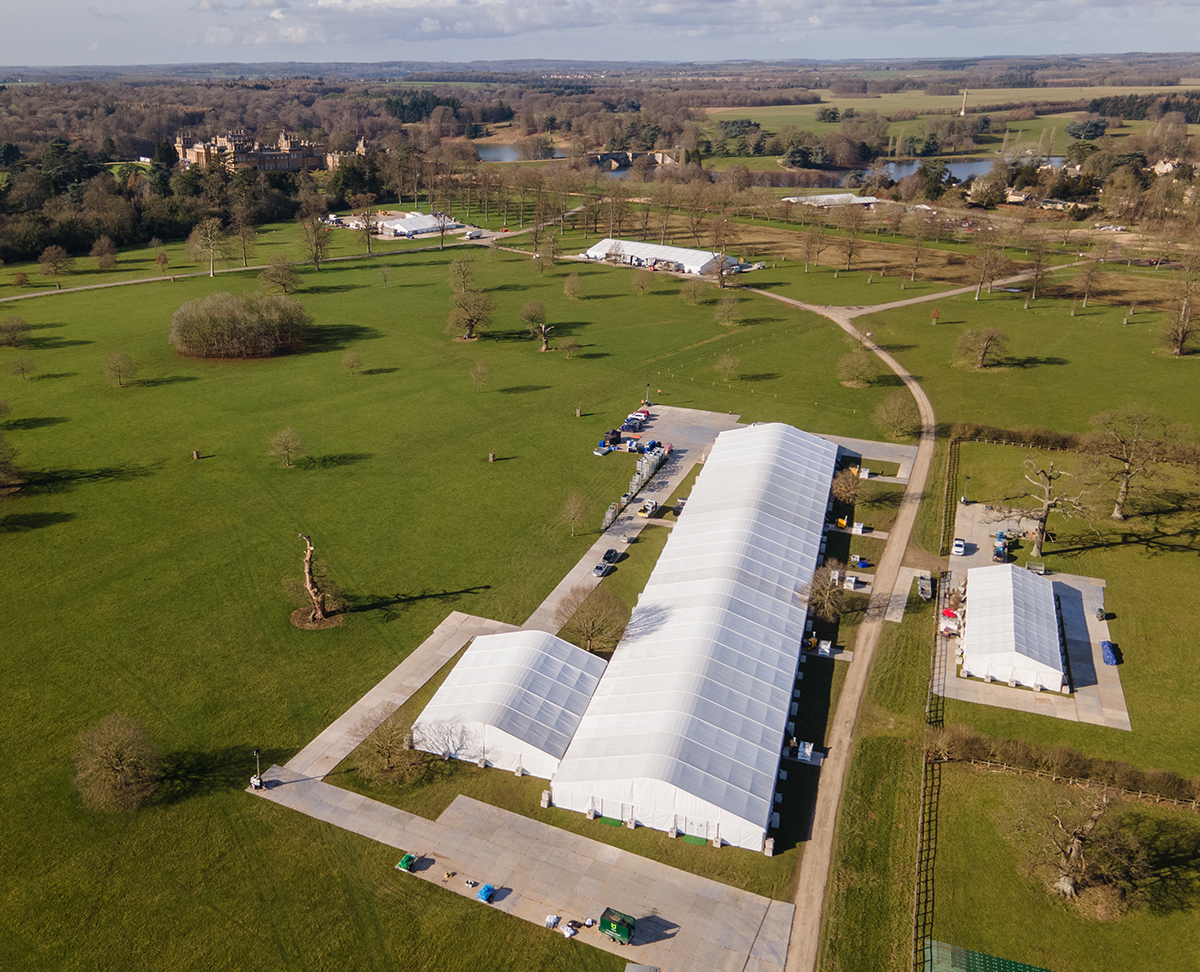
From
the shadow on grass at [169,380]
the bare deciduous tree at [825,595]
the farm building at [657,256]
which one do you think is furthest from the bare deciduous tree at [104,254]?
the bare deciduous tree at [825,595]

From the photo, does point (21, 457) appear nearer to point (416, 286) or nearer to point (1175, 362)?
point (416, 286)

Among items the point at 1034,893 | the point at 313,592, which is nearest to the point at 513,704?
the point at 313,592

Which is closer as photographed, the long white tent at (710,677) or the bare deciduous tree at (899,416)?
the long white tent at (710,677)

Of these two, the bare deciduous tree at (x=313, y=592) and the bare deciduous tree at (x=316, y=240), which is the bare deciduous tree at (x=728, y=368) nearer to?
the bare deciduous tree at (x=313, y=592)

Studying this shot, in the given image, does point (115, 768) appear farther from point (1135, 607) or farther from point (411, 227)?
point (411, 227)

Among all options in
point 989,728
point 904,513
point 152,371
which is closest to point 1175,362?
point 904,513

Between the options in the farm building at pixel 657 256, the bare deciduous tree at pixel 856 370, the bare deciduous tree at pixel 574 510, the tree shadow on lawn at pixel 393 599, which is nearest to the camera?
the tree shadow on lawn at pixel 393 599

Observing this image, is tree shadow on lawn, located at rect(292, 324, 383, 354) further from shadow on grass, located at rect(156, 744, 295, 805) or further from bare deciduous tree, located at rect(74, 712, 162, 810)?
bare deciduous tree, located at rect(74, 712, 162, 810)
